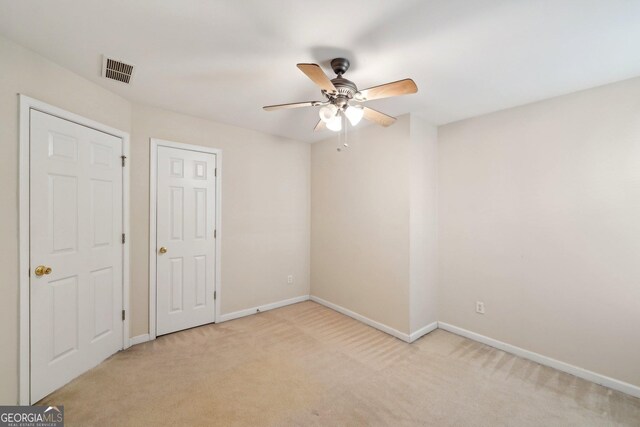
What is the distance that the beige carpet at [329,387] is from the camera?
184cm

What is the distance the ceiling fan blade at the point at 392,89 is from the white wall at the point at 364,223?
126 cm

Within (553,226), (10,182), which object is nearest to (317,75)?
(10,182)

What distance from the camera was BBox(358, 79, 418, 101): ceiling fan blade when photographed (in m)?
1.64

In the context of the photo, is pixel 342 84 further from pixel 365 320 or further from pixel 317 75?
pixel 365 320

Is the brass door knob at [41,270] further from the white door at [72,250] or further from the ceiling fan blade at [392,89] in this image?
the ceiling fan blade at [392,89]

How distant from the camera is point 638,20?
1.49 meters

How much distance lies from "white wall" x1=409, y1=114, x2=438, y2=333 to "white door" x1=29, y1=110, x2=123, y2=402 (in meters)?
3.01

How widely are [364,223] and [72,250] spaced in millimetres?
2921

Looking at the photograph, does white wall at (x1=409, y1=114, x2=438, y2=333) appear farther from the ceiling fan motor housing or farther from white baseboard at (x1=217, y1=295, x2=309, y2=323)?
white baseboard at (x1=217, y1=295, x2=309, y2=323)

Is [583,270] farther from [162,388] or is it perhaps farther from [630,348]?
[162,388]

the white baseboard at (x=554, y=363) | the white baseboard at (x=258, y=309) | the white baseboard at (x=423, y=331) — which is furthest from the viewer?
the white baseboard at (x=258, y=309)

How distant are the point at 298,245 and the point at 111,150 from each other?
8.48ft

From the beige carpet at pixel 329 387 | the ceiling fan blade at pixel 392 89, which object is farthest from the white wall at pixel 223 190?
the ceiling fan blade at pixel 392 89

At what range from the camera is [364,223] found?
11.4ft
